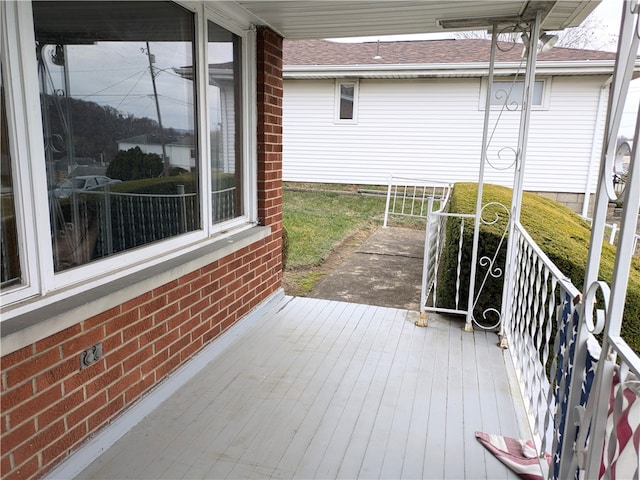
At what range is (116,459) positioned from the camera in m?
2.00

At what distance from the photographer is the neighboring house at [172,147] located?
2262mm

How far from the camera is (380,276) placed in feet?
17.6

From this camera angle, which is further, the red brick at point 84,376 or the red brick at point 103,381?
the red brick at point 103,381

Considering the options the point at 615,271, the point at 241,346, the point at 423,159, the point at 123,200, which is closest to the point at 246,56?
the point at 123,200

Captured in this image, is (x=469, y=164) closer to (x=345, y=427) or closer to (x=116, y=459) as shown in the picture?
(x=345, y=427)

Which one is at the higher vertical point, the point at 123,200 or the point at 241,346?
the point at 123,200

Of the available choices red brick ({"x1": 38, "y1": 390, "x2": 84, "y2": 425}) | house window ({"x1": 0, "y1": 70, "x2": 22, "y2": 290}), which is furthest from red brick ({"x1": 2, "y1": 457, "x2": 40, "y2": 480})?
house window ({"x1": 0, "y1": 70, "x2": 22, "y2": 290})

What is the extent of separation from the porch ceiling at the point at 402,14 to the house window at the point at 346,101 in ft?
25.5

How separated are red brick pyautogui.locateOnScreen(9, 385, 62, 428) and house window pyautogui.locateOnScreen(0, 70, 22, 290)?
0.42 m

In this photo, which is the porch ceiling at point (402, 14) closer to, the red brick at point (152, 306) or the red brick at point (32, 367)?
the red brick at point (152, 306)

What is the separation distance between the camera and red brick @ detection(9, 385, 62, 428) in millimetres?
1604

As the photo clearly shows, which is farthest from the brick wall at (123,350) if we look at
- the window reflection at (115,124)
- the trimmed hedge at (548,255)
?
the trimmed hedge at (548,255)

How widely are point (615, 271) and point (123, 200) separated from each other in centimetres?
200

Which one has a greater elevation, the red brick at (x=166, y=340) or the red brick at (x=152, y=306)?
the red brick at (x=152, y=306)
